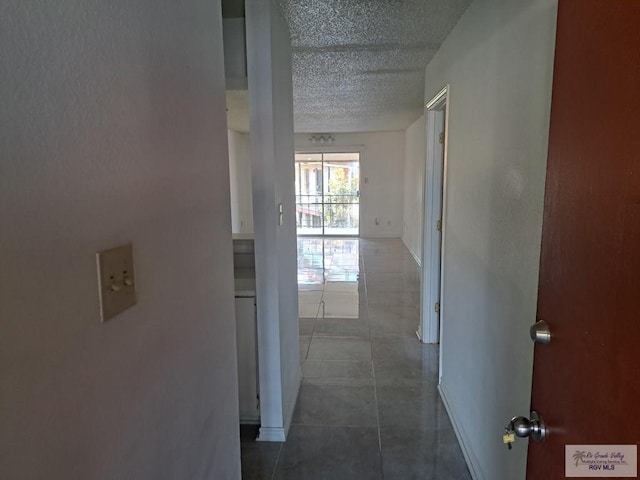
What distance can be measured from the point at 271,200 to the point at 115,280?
4.69 feet

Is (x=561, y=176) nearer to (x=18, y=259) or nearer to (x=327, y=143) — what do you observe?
(x=18, y=259)

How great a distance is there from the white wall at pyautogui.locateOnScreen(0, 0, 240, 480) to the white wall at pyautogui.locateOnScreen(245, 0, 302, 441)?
0.86 metres

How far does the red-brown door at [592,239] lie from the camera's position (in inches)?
24.0

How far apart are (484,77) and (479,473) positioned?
1.83m

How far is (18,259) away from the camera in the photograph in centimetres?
48

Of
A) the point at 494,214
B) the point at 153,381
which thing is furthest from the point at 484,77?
the point at 153,381

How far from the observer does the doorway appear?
9.29 metres

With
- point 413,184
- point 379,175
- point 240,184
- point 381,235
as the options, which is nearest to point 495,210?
point 413,184

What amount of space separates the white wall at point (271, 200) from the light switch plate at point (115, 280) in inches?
53.5

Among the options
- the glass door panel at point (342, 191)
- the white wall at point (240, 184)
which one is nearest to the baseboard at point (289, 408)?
the white wall at point (240, 184)

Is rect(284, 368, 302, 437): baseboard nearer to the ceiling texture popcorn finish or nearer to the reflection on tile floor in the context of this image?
the reflection on tile floor

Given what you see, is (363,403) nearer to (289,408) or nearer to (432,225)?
(289,408)

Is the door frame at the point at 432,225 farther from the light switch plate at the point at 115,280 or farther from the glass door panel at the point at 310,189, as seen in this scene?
the glass door panel at the point at 310,189

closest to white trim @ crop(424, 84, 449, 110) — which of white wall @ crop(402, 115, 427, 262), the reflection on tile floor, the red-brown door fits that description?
the red-brown door
